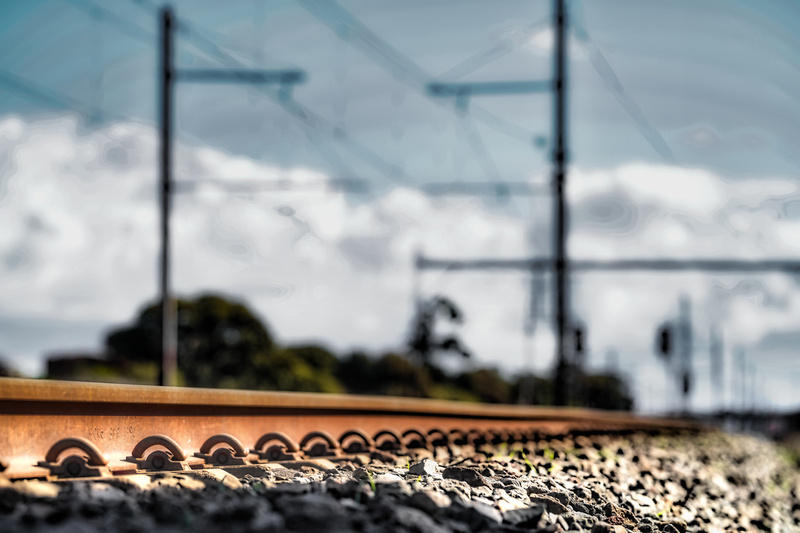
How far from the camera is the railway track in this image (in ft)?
14.1

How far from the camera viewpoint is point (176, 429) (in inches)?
209

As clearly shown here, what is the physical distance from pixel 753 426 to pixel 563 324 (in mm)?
80775

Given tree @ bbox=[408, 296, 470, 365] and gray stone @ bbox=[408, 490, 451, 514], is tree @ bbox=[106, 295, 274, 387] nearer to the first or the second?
tree @ bbox=[408, 296, 470, 365]

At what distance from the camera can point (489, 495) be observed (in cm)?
480

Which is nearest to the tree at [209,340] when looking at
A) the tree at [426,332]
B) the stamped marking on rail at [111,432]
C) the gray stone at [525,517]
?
the tree at [426,332]

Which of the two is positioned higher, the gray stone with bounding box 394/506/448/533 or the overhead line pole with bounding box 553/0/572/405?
the overhead line pole with bounding box 553/0/572/405

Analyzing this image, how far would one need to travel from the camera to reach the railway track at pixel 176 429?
4.29 metres

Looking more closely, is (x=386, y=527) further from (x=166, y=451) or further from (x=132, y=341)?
(x=132, y=341)

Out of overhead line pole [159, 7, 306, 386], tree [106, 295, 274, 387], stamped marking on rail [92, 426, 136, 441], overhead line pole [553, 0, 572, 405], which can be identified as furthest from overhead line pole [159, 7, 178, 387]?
tree [106, 295, 274, 387]

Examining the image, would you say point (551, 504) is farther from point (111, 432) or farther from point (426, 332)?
point (426, 332)

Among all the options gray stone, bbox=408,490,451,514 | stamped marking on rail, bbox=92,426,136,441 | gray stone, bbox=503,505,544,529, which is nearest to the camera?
gray stone, bbox=408,490,451,514

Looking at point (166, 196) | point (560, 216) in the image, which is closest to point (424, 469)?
point (166, 196)

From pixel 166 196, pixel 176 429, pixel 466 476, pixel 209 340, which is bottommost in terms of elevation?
pixel 209 340

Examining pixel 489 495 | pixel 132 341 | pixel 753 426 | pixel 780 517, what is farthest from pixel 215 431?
pixel 753 426
